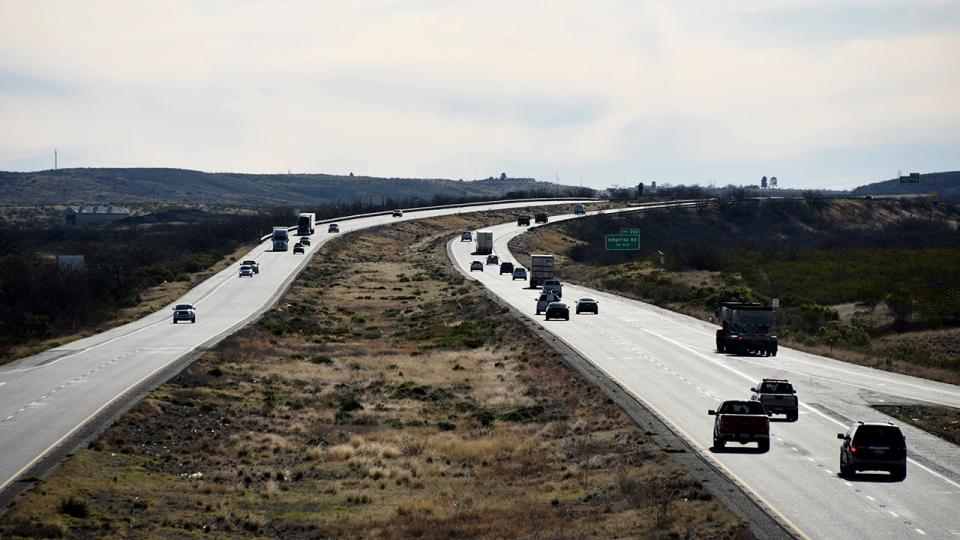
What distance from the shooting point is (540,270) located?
11231 centimetres

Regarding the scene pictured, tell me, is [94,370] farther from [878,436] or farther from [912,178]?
[912,178]

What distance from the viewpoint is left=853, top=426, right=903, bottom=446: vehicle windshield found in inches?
Answer: 1227

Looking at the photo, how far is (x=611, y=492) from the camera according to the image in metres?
31.0

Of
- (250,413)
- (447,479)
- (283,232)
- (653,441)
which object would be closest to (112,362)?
(250,413)

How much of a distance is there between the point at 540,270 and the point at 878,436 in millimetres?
81331

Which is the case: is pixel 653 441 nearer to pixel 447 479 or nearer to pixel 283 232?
pixel 447 479

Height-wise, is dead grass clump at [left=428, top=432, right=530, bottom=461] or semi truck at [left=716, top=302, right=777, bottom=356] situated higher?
semi truck at [left=716, top=302, right=777, bottom=356]

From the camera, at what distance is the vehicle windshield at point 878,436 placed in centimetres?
3117

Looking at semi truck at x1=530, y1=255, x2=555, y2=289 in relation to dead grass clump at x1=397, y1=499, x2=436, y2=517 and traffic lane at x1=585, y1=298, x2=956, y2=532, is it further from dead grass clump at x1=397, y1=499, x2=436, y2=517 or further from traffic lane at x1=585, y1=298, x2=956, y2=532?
dead grass clump at x1=397, y1=499, x2=436, y2=517

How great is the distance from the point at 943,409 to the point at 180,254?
118662mm

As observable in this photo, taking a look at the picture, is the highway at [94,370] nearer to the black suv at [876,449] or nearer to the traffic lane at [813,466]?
the traffic lane at [813,466]

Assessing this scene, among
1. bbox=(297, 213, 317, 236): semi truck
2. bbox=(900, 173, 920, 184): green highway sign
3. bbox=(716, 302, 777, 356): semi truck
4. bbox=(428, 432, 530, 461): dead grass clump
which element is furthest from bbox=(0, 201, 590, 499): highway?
bbox=(900, 173, 920, 184): green highway sign

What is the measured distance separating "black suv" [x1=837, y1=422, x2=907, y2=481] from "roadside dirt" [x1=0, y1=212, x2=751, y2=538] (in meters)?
4.58

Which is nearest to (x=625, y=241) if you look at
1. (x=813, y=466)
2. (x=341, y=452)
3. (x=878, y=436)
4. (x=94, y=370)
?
(x=94, y=370)
